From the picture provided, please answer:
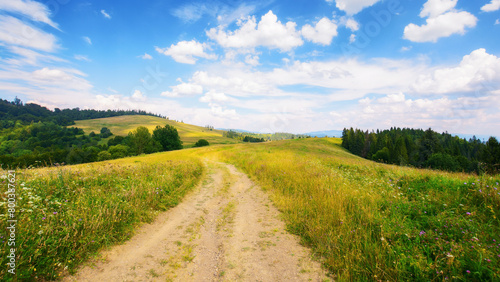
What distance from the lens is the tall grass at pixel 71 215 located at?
3561mm

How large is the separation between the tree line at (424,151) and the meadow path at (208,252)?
8.61 metres

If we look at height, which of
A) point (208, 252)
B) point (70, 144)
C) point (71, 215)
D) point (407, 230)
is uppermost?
point (407, 230)

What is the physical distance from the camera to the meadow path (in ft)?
13.0

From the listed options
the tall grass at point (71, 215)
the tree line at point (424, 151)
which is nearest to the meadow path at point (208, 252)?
the tall grass at point (71, 215)

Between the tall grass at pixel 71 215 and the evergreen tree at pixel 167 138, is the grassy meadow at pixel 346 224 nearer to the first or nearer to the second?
the tall grass at pixel 71 215

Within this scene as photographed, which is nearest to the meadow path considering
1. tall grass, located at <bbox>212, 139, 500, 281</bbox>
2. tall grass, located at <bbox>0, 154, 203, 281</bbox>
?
tall grass, located at <bbox>0, 154, 203, 281</bbox>

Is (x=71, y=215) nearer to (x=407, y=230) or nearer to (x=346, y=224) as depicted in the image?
(x=346, y=224)

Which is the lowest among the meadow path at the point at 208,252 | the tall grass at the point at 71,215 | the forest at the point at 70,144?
the forest at the point at 70,144

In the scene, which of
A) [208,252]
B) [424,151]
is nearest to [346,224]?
[208,252]

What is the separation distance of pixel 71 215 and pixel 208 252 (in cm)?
374

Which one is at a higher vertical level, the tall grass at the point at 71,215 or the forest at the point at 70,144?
the tall grass at the point at 71,215

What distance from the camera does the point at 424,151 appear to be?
59.5 metres

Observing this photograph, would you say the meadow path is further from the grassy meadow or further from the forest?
the forest

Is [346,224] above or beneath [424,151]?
beneath
